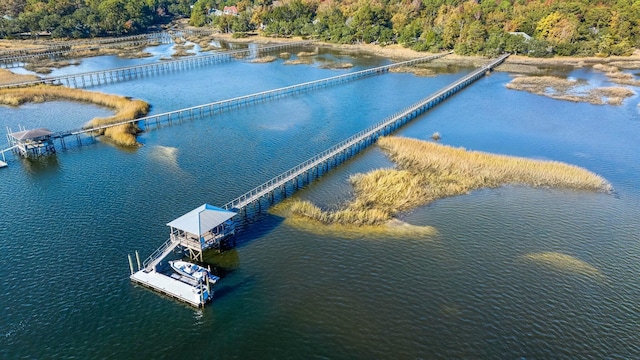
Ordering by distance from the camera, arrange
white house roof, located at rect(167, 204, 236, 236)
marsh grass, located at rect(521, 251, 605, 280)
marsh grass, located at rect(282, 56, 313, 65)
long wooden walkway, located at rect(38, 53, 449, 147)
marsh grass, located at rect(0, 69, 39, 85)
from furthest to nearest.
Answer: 1. marsh grass, located at rect(282, 56, 313, 65)
2. marsh grass, located at rect(0, 69, 39, 85)
3. long wooden walkway, located at rect(38, 53, 449, 147)
4. marsh grass, located at rect(521, 251, 605, 280)
5. white house roof, located at rect(167, 204, 236, 236)

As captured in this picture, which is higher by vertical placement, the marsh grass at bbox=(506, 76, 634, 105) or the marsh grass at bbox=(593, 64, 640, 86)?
the marsh grass at bbox=(593, 64, 640, 86)

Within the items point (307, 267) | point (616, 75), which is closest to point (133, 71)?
point (307, 267)

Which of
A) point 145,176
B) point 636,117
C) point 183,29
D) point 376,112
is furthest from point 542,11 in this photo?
point 183,29

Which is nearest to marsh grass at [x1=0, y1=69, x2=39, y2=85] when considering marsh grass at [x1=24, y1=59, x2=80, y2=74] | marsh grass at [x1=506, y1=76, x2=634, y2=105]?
marsh grass at [x1=24, y1=59, x2=80, y2=74]

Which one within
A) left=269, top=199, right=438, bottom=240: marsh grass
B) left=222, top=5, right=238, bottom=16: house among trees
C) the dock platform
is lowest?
the dock platform

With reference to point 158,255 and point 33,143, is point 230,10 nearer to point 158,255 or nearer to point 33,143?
point 33,143

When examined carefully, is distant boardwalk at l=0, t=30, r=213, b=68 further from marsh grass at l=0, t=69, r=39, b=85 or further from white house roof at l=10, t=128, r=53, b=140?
white house roof at l=10, t=128, r=53, b=140

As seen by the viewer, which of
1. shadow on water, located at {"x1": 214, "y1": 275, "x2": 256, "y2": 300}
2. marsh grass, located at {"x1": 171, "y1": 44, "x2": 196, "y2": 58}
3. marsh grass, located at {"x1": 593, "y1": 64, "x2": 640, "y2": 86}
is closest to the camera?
shadow on water, located at {"x1": 214, "y1": 275, "x2": 256, "y2": 300}

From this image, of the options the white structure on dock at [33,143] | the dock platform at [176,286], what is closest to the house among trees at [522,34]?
the white structure on dock at [33,143]
